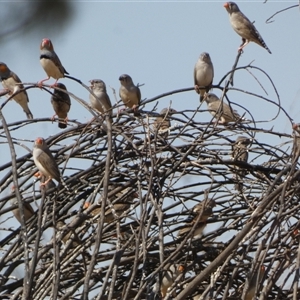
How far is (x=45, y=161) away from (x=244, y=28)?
3452mm

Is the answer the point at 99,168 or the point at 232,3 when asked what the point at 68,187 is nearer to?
the point at 99,168

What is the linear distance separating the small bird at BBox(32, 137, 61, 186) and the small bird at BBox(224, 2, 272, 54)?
2.68 meters

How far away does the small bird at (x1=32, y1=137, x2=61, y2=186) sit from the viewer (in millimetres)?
6316

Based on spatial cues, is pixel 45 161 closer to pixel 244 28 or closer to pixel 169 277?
pixel 169 277

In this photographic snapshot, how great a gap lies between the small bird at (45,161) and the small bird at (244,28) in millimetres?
2675

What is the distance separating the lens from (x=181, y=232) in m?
6.82

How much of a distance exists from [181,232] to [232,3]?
399cm

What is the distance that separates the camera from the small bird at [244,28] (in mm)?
8922

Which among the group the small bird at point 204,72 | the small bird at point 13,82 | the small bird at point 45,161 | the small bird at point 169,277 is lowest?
the small bird at point 169,277

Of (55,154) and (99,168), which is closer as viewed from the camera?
(99,168)

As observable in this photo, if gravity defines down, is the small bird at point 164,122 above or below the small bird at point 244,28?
below

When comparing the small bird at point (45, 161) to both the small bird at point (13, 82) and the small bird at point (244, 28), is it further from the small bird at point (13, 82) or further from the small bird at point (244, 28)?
the small bird at point (13, 82)

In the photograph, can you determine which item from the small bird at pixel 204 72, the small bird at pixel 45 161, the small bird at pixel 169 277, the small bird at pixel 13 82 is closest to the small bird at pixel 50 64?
→ the small bird at pixel 13 82

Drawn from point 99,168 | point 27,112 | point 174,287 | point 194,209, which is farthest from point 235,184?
point 27,112
